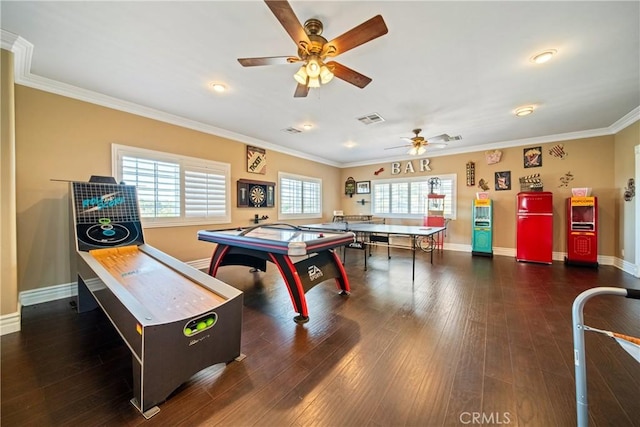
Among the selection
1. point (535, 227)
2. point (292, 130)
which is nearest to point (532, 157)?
point (535, 227)

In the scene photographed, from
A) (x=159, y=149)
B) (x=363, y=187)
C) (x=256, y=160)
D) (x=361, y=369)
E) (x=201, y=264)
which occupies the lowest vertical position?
(x=361, y=369)

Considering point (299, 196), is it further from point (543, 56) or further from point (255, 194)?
point (543, 56)

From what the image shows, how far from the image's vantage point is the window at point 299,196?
21.0 ft

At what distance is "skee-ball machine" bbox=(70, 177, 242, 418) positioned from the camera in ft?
4.50

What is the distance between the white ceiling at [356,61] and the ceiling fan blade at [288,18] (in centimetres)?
24

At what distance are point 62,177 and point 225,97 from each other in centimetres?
240

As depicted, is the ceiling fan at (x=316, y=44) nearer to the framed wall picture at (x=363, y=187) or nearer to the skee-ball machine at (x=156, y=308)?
the skee-ball machine at (x=156, y=308)

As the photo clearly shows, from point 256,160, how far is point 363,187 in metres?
3.97

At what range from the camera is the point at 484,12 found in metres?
1.94

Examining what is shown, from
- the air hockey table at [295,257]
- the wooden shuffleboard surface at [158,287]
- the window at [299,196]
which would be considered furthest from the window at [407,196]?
the wooden shuffleboard surface at [158,287]

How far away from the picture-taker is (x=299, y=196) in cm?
696

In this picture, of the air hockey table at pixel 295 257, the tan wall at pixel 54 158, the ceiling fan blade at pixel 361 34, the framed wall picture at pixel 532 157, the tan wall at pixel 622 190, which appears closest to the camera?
the ceiling fan blade at pixel 361 34

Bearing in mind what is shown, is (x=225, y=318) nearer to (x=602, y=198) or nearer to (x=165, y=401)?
(x=165, y=401)

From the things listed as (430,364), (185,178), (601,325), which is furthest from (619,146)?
(185,178)
